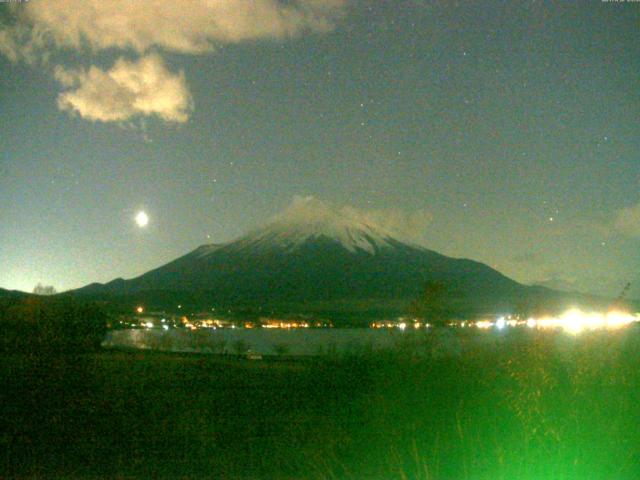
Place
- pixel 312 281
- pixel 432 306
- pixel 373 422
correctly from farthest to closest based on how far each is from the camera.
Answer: pixel 312 281 → pixel 432 306 → pixel 373 422

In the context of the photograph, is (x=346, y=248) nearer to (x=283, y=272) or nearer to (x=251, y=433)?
(x=283, y=272)

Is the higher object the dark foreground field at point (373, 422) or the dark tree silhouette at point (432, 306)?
the dark tree silhouette at point (432, 306)

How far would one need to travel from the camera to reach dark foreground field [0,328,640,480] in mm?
9734

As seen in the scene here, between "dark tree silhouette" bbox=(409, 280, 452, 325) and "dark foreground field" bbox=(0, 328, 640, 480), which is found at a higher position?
"dark tree silhouette" bbox=(409, 280, 452, 325)

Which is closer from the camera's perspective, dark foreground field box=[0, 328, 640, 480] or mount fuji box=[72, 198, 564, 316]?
dark foreground field box=[0, 328, 640, 480]

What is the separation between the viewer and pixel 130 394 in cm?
1623

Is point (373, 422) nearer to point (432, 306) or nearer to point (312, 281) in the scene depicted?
point (432, 306)

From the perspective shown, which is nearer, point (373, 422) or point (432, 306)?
point (373, 422)

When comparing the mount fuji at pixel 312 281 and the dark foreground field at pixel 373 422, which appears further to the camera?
the mount fuji at pixel 312 281

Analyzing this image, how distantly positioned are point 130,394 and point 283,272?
9240 cm

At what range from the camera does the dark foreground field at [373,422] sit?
9.73 m

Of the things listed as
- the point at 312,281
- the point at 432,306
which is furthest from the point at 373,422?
the point at 312,281

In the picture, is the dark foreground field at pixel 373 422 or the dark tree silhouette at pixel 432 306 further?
the dark tree silhouette at pixel 432 306

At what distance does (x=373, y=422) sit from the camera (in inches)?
508
